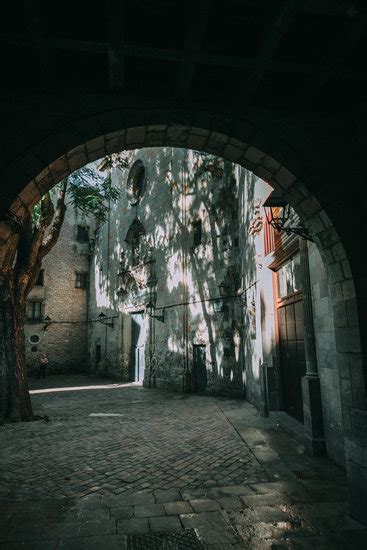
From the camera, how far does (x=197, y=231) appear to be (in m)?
13.6

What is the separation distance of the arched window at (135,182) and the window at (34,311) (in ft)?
30.6

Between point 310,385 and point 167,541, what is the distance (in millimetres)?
3369

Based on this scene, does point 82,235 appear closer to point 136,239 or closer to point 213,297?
point 136,239

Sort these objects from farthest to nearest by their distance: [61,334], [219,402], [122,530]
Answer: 1. [61,334]
2. [219,402]
3. [122,530]

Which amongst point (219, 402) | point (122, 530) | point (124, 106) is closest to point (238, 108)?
point (124, 106)

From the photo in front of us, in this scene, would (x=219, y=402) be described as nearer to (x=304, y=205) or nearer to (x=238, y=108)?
(x=304, y=205)

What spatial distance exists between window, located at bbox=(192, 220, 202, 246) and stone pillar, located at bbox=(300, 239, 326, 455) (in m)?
7.60

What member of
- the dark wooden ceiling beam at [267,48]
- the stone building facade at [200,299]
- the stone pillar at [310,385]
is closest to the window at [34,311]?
the stone building facade at [200,299]

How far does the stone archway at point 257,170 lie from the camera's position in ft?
11.0

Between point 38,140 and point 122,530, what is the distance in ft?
12.6

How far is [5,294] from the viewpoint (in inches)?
308

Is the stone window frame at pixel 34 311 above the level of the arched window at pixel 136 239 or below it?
below

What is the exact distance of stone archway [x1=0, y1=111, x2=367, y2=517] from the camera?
11.0 feet

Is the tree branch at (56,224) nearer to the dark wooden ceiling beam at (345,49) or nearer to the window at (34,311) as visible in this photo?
the dark wooden ceiling beam at (345,49)
